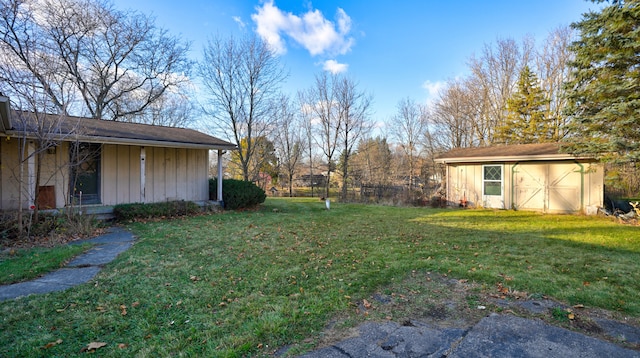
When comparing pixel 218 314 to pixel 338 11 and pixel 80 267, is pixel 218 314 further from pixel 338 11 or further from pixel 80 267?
pixel 338 11

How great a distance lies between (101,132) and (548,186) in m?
15.5

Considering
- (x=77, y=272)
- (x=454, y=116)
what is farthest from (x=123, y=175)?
(x=454, y=116)

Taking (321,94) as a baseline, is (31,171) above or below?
below

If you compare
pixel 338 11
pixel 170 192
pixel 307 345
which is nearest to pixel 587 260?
pixel 307 345

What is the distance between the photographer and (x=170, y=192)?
10.5 m

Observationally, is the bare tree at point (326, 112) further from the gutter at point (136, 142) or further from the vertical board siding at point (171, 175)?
the vertical board siding at point (171, 175)

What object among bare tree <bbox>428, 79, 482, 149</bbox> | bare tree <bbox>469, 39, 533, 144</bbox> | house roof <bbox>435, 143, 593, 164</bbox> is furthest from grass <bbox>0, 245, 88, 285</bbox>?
bare tree <bbox>469, 39, 533, 144</bbox>

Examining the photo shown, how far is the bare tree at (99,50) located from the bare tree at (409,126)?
1625 cm

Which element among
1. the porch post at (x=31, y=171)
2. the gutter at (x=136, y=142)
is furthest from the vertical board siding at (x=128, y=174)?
the gutter at (x=136, y=142)

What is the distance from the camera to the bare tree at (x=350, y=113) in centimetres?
2231

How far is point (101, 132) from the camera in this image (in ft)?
28.6

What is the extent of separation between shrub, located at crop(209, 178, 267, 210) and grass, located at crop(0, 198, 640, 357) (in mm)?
3431

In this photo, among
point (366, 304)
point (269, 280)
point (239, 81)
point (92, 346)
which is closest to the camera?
point (92, 346)

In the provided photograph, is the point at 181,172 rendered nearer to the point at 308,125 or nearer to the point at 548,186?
the point at 548,186
